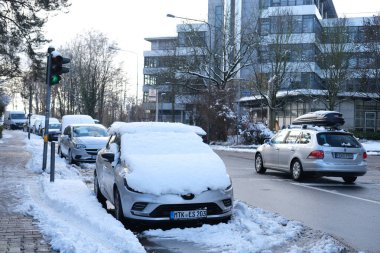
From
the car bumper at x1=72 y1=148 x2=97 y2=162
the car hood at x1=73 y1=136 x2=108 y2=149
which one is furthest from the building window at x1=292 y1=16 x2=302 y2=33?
the car bumper at x1=72 y1=148 x2=97 y2=162

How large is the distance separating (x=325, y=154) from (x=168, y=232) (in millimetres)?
7751

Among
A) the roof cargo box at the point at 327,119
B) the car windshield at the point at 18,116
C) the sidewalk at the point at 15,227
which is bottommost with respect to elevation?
the sidewalk at the point at 15,227

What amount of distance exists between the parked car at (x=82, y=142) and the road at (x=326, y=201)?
17.2ft

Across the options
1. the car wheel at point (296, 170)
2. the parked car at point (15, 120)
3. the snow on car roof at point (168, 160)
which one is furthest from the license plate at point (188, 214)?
the parked car at point (15, 120)

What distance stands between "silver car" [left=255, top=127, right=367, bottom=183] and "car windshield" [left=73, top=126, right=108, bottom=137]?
8.44 meters

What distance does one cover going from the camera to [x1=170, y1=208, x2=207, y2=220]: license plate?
7309 mm

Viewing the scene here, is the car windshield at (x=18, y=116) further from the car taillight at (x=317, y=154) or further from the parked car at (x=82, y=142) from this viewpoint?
the car taillight at (x=317, y=154)

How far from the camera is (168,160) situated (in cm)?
802

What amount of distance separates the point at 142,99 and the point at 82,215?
247ft

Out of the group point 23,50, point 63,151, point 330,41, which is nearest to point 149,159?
point 63,151

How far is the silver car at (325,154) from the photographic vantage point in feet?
45.6

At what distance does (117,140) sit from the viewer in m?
9.19

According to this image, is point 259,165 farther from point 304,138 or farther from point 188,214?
point 188,214

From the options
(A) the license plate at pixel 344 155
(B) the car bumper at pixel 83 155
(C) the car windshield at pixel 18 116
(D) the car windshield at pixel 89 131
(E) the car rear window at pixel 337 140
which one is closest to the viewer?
(A) the license plate at pixel 344 155
